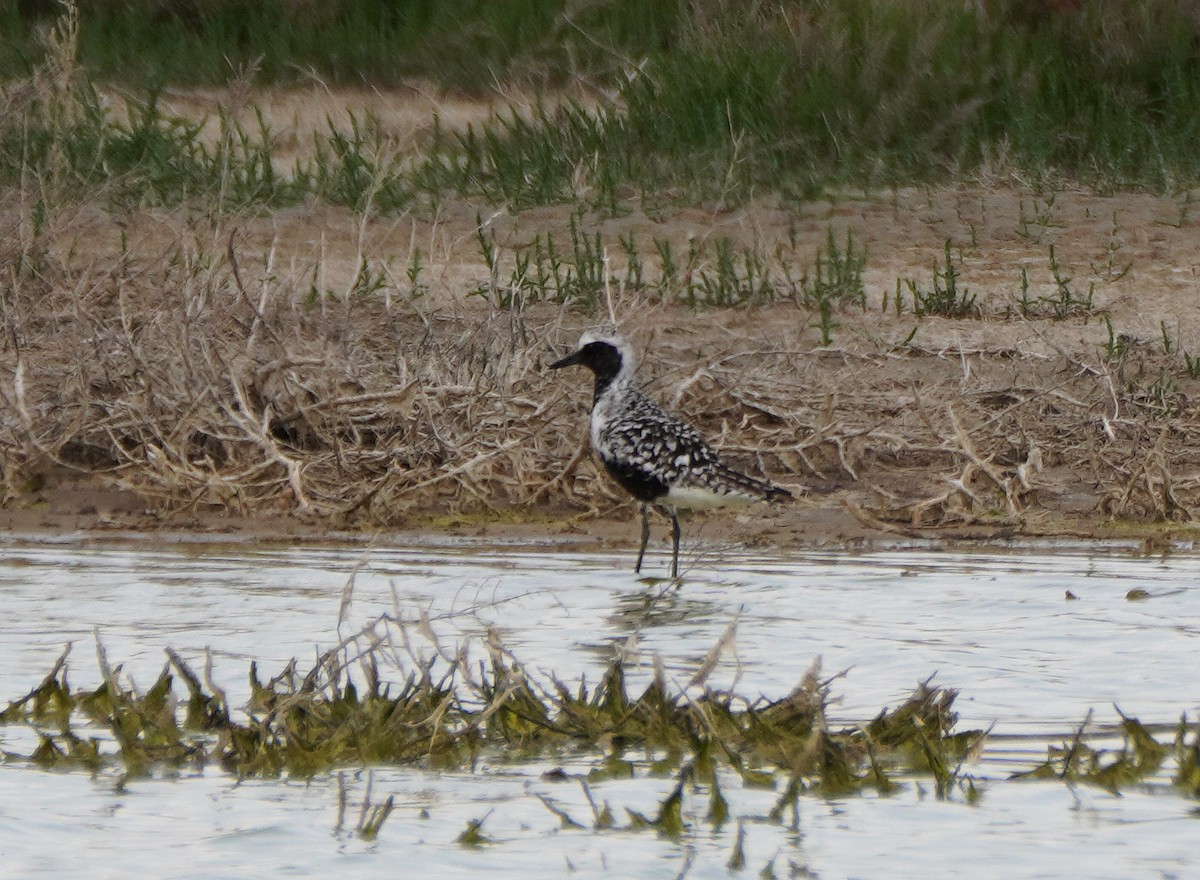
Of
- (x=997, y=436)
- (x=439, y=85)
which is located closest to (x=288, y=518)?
(x=997, y=436)

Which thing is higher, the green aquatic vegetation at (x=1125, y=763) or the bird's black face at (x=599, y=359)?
the bird's black face at (x=599, y=359)

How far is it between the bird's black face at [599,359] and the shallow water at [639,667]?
727mm

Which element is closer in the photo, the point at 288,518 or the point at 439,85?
the point at 288,518

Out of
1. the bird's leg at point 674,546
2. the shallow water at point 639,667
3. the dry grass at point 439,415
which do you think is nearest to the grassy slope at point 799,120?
the dry grass at point 439,415

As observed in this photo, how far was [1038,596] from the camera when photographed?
685 cm

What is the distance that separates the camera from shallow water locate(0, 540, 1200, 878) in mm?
4355

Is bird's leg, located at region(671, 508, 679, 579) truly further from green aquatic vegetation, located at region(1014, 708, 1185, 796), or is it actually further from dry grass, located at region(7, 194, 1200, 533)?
green aquatic vegetation, located at region(1014, 708, 1185, 796)

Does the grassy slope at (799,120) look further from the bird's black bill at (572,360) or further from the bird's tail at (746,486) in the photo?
the bird's tail at (746,486)

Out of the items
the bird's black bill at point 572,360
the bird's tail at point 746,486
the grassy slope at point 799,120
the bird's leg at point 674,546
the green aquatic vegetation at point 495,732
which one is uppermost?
the grassy slope at point 799,120

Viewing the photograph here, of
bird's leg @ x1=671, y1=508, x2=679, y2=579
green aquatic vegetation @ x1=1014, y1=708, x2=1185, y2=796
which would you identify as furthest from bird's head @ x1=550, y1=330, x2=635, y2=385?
green aquatic vegetation @ x1=1014, y1=708, x2=1185, y2=796

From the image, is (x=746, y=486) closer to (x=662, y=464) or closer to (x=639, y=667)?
(x=662, y=464)

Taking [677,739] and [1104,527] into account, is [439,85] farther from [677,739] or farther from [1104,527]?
[677,739]

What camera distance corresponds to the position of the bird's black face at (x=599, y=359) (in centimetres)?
805

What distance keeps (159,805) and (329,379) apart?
13.2ft
